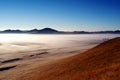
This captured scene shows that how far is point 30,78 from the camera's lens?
29031 mm

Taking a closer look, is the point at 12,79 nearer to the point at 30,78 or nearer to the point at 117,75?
the point at 30,78

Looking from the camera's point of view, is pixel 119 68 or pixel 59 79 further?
pixel 59 79

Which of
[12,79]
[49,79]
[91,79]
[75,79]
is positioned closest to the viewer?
[91,79]

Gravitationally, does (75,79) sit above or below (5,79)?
above

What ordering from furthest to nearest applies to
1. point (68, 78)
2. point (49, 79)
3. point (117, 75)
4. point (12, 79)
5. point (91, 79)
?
point (12, 79) → point (49, 79) → point (68, 78) → point (91, 79) → point (117, 75)

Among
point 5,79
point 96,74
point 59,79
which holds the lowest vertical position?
point 5,79

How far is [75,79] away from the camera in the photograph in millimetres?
20578

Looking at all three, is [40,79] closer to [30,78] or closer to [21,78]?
[30,78]

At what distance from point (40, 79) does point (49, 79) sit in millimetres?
2046

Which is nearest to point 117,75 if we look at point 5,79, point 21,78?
point 21,78

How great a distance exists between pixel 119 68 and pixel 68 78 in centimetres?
586

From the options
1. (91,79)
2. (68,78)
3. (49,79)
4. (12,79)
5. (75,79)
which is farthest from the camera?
(12,79)

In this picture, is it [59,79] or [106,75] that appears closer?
[106,75]

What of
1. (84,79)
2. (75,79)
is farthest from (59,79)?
(84,79)
